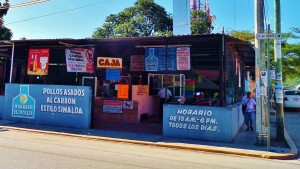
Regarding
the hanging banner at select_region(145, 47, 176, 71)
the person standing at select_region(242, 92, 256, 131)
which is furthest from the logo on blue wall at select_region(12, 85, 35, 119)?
the person standing at select_region(242, 92, 256, 131)

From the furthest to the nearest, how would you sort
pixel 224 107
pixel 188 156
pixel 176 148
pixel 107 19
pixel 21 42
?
1. pixel 107 19
2. pixel 21 42
3. pixel 224 107
4. pixel 176 148
5. pixel 188 156

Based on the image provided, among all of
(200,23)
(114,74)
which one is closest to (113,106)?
(114,74)

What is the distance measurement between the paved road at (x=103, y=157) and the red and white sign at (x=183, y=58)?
12.7ft

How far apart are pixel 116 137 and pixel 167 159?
3.56 meters

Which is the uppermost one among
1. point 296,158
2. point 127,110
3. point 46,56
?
point 46,56

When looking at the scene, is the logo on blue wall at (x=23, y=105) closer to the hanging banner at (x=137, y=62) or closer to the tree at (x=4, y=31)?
the hanging banner at (x=137, y=62)

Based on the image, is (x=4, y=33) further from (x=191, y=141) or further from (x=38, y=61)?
(x=191, y=141)

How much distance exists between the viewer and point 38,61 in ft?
47.2

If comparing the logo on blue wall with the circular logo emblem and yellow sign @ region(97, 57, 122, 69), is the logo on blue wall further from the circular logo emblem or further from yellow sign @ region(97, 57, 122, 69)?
yellow sign @ region(97, 57, 122, 69)

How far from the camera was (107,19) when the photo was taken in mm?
46688

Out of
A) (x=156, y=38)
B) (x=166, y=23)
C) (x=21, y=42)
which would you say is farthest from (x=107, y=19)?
(x=156, y=38)

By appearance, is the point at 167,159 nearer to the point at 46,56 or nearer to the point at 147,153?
the point at 147,153

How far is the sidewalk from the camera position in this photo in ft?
29.3

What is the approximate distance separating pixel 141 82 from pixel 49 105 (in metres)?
5.50
